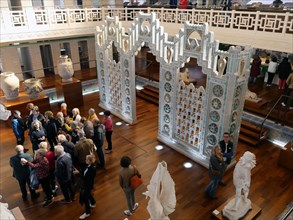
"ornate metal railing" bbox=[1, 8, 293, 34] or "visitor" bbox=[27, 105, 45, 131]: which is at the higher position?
"ornate metal railing" bbox=[1, 8, 293, 34]

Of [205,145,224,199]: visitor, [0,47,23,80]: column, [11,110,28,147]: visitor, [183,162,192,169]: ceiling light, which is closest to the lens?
[205,145,224,199]: visitor

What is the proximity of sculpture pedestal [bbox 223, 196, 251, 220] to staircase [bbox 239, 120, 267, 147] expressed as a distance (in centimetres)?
312

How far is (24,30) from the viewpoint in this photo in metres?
10.1

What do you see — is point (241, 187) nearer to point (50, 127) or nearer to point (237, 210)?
point (237, 210)

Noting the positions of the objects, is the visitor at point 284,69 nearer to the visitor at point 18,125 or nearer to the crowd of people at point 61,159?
the crowd of people at point 61,159

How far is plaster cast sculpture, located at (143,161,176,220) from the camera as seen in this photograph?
363cm

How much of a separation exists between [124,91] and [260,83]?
241 inches

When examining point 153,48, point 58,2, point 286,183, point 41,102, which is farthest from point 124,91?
point 58,2

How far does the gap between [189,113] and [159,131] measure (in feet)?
4.73

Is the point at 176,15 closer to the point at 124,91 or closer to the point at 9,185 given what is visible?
the point at 124,91

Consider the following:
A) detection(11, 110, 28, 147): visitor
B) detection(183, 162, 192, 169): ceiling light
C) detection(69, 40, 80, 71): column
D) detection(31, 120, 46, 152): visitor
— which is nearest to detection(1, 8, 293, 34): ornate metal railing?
detection(69, 40, 80, 71): column

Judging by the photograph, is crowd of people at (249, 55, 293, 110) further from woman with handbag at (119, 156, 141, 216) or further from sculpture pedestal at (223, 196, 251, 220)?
woman with handbag at (119, 156, 141, 216)

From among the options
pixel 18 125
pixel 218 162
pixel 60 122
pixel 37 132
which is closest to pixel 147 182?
pixel 218 162

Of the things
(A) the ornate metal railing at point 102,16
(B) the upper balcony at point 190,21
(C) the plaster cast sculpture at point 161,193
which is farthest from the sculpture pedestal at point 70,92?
(C) the plaster cast sculpture at point 161,193
